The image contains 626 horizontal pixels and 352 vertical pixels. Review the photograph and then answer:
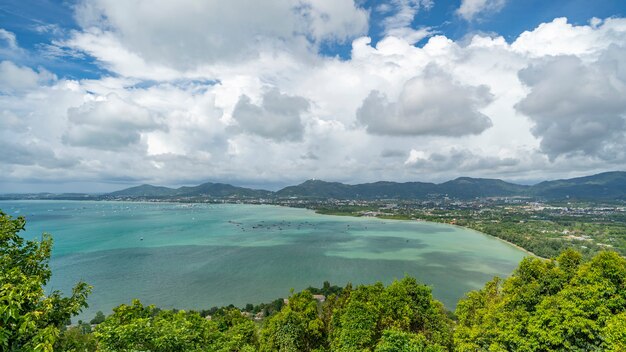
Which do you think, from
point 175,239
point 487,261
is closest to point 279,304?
point 487,261

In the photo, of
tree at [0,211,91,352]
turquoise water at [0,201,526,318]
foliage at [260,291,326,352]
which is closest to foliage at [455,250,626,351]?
foliage at [260,291,326,352]

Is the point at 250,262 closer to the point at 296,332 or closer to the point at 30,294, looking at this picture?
the point at 296,332

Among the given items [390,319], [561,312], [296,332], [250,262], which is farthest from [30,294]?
[250,262]

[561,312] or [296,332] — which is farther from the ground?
[561,312]

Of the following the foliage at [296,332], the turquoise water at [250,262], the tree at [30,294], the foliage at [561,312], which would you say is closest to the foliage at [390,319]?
the foliage at [296,332]

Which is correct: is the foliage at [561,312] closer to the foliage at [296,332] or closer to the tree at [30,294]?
the foliage at [296,332]

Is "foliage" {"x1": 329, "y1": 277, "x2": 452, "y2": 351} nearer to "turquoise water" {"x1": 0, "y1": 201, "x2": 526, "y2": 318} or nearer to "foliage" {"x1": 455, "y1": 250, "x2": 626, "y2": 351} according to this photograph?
"foliage" {"x1": 455, "y1": 250, "x2": 626, "y2": 351}
